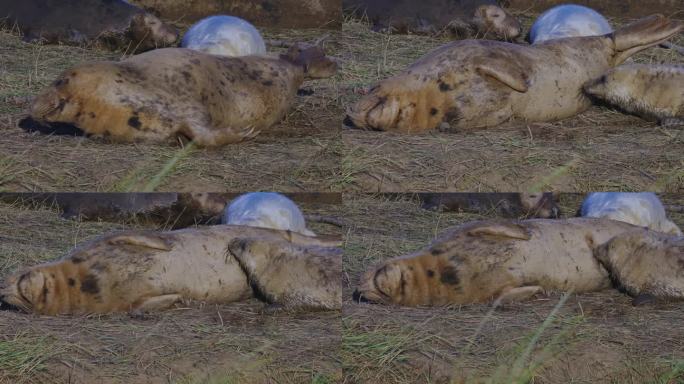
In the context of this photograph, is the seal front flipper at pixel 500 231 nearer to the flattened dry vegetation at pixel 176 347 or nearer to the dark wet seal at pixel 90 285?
the flattened dry vegetation at pixel 176 347

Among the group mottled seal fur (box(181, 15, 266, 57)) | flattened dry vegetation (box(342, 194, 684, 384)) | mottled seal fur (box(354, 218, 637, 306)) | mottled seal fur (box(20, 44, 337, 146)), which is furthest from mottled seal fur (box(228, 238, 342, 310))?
mottled seal fur (box(181, 15, 266, 57))

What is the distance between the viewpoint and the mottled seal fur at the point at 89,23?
966 cm

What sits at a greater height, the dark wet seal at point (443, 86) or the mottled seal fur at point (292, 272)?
the dark wet seal at point (443, 86)

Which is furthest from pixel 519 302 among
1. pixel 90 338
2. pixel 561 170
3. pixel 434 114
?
pixel 90 338

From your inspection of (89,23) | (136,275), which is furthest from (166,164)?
(89,23)

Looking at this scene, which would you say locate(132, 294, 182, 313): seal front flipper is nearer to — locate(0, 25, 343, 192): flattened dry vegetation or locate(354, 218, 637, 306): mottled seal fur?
locate(0, 25, 343, 192): flattened dry vegetation

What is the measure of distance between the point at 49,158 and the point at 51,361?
1404 mm

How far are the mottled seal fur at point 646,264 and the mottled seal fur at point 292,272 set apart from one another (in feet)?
4.73

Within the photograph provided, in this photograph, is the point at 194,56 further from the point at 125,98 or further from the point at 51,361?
the point at 51,361

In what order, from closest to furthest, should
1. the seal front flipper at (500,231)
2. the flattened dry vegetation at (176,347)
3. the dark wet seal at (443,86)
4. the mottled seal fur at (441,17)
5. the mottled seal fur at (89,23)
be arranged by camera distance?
the flattened dry vegetation at (176,347), the seal front flipper at (500,231), the dark wet seal at (443,86), the mottled seal fur at (441,17), the mottled seal fur at (89,23)

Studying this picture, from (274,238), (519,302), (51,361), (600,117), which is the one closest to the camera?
(51,361)

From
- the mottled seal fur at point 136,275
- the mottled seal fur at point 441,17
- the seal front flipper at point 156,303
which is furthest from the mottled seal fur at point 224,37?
the seal front flipper at point 156,303

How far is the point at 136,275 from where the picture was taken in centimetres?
774

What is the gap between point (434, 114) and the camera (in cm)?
847
